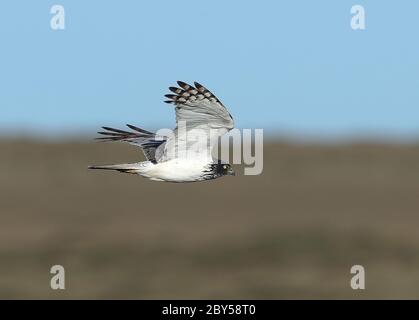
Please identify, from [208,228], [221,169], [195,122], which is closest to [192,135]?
[195,122]

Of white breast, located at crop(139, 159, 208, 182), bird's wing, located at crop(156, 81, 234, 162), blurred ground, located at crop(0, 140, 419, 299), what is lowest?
white breast, located at crop(139, 159, 208, 182)

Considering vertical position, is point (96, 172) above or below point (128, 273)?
above

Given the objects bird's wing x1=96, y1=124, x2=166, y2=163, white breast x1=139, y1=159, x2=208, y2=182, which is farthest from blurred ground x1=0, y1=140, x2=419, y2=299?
white breast x1=139, y1=159, x2=208, y2=182

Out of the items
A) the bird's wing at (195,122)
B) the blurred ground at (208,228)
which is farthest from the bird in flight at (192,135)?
the blurred ground at (208,228)

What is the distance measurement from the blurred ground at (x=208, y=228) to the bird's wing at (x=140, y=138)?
50.8 feet

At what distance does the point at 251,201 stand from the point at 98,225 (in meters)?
4.75

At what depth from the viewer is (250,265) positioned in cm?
4453

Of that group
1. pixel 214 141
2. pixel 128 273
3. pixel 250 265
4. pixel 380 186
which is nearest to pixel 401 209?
pixel 380 186

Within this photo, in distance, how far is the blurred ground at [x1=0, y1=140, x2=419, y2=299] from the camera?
140 feet

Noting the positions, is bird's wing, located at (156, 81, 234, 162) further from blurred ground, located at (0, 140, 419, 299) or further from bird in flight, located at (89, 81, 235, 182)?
blurred ground, located at (0, 140, 419, 299)

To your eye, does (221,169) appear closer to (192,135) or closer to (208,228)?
(192,135)

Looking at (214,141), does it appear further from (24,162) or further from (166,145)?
(24,162)
